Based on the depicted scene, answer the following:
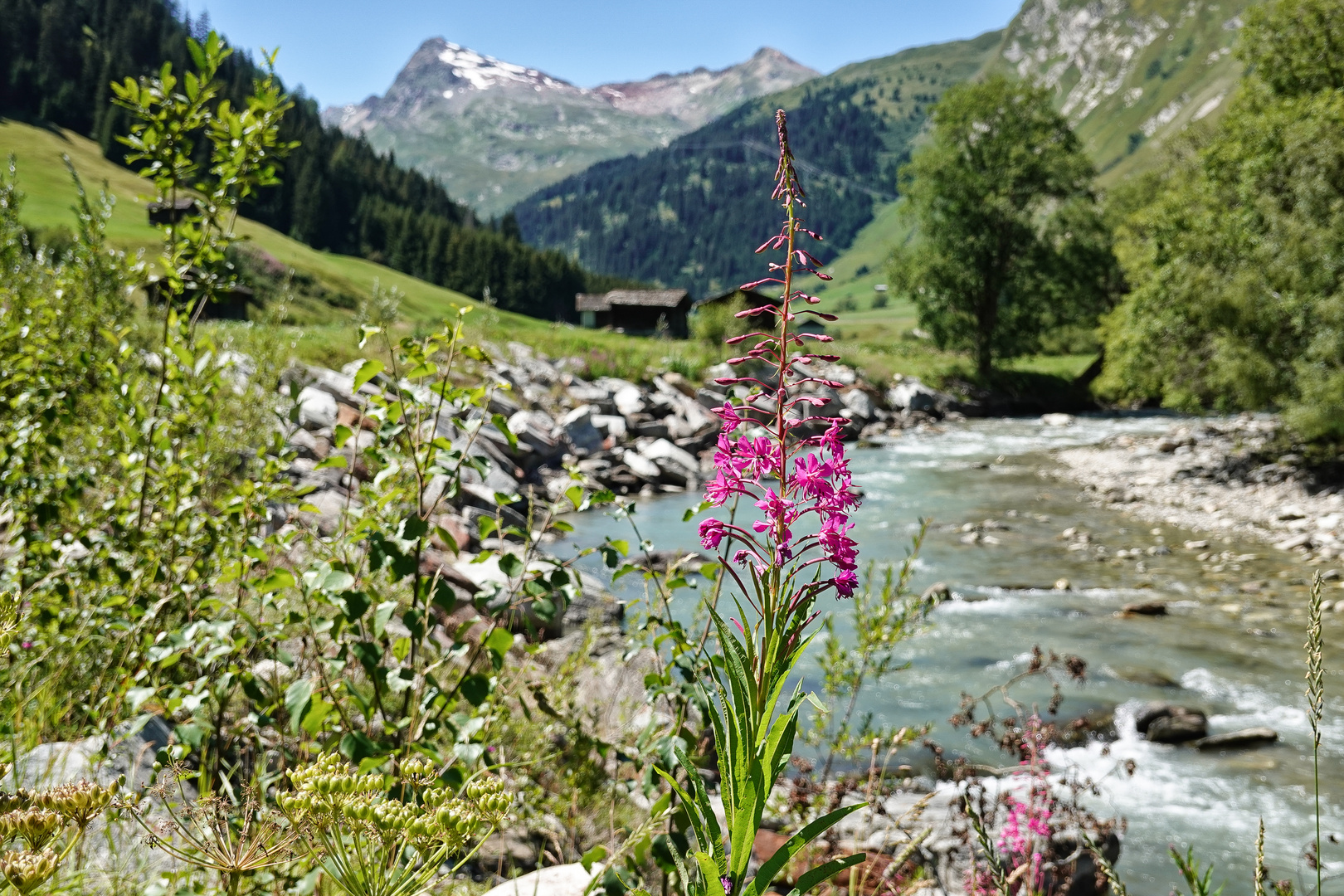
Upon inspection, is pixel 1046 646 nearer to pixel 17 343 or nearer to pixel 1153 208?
pixel 17 343

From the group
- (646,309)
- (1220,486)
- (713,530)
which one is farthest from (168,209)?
(646,309)

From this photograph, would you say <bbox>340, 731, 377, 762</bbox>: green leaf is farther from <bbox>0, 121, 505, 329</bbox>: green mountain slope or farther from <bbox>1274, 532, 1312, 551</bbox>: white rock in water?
<bbox>0, 121, 505, 329</bbox>: green mountain slope

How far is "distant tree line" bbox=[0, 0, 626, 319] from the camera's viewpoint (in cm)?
10231

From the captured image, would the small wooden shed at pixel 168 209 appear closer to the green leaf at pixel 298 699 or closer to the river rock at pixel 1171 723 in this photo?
the green leaf at pixel 298 699

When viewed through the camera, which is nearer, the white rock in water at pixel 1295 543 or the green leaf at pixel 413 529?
A: the green leaf at pixel 413 529

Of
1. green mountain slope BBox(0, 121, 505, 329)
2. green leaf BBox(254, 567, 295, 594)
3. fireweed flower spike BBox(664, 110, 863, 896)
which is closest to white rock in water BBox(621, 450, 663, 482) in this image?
green leaf BBox(254, 567, 295, 594)

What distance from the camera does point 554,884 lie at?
2.92 metres

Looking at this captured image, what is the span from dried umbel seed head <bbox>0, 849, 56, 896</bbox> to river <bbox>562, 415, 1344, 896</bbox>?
169 inches

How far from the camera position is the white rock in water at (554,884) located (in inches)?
109

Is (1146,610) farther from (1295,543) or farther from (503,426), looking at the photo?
(503,426)

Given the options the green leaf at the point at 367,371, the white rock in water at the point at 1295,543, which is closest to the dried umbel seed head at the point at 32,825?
the green leaf at the point at 367,371

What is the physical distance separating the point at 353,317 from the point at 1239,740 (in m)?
8.71

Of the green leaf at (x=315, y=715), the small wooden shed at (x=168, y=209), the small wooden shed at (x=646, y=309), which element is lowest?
the green leaf at (x=315, y=715)

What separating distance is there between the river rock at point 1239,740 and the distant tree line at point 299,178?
97.7 meters
